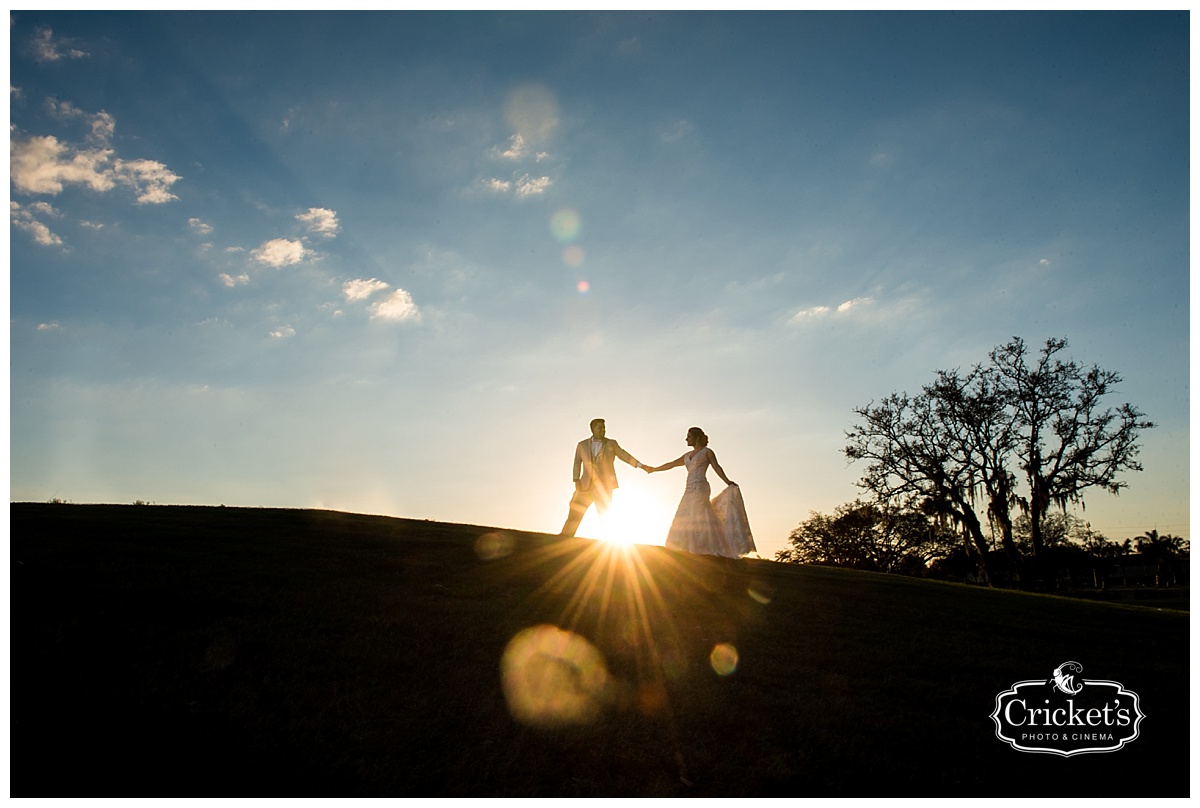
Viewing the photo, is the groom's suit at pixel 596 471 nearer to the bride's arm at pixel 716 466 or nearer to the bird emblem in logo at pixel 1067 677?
the bride's arm at pixel 716 466

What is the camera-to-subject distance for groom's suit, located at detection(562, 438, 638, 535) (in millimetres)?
16734

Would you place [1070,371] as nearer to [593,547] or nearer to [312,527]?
[593,547]

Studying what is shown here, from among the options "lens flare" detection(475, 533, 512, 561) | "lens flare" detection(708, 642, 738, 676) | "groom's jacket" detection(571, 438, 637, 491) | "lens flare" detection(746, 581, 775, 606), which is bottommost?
"lens flare" detection(708, 642, 738, 676)

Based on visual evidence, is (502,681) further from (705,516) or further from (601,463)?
(601,463)

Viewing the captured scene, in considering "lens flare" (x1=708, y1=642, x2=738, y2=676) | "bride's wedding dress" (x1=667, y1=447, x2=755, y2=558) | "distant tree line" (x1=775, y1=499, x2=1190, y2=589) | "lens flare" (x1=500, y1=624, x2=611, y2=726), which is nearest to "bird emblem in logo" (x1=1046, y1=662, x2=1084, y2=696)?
"lens flare" (x1=708, y1=642, x2=738, y2=676)

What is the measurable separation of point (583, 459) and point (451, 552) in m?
3.67

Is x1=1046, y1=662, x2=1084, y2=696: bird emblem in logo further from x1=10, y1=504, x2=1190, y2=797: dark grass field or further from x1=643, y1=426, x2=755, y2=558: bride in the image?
x1=643, y1=426, x2=755, y2=558: bride

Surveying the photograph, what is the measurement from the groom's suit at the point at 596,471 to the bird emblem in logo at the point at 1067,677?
9.08 meters

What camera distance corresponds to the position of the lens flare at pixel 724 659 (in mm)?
9430

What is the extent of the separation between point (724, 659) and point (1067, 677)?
4.77 m

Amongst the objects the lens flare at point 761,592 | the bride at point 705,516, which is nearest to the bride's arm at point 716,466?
the bride at point 705,516

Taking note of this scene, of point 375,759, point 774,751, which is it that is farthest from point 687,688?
point 375,759

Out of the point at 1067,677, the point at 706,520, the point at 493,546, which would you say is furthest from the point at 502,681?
the point at 493,546

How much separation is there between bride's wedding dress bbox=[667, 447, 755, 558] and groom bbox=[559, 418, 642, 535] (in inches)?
98.0
